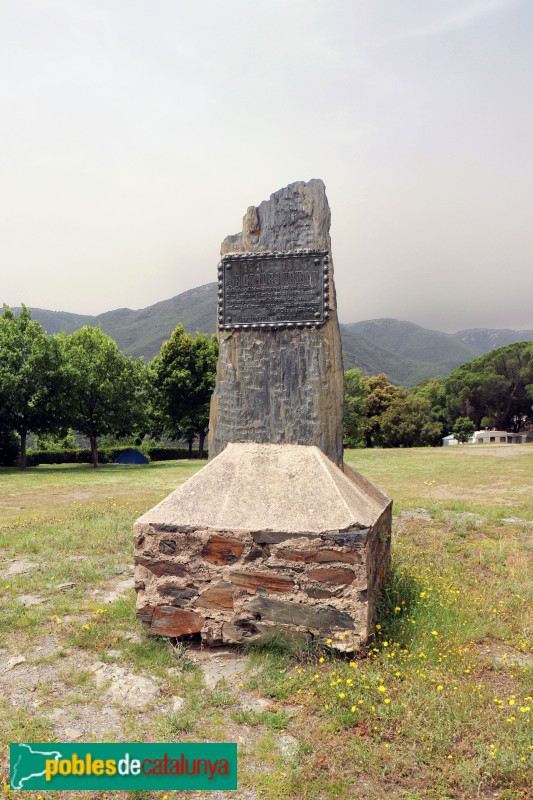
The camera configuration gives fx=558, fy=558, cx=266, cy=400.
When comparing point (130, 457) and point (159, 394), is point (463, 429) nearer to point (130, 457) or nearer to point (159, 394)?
point (159, 394)

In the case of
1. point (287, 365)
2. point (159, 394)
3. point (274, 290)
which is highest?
point (274, 290)

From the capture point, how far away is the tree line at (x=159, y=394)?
26.8m

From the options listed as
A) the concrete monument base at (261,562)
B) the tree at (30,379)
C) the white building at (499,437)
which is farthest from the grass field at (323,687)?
the white building at (499,437)

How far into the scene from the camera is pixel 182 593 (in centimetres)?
496

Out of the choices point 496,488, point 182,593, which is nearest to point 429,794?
point 182,593

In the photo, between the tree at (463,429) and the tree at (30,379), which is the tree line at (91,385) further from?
the tree at (463,429)

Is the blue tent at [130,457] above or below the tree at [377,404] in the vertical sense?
below

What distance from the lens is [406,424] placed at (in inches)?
1864

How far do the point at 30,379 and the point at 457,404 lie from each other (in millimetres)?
41676

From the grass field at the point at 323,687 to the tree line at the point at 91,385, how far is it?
67.5 feet

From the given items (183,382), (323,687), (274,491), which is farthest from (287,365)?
(183,382)

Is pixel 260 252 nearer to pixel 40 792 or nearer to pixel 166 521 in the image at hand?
pixel 166 521

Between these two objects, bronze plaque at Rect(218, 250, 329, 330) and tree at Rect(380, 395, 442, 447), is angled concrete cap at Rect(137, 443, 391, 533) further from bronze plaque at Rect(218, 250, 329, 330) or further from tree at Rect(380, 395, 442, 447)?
tree at Rect(380, 395, 442, 447)

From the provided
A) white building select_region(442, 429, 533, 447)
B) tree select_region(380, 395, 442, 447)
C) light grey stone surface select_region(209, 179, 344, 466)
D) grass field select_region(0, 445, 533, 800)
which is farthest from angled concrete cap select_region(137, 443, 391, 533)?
white building select_region(442, 429, 533, 447)
